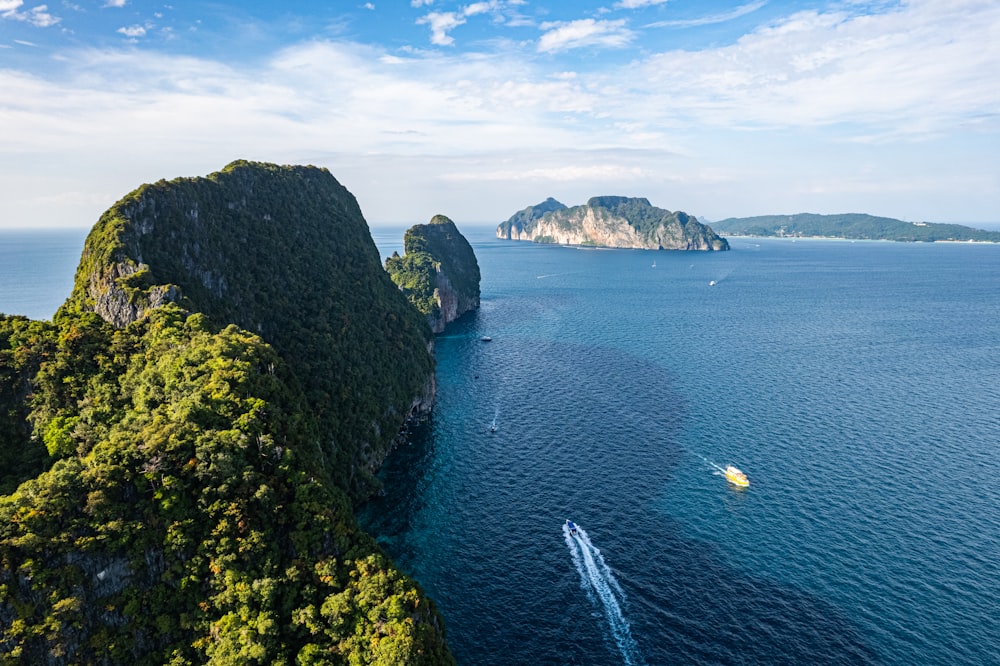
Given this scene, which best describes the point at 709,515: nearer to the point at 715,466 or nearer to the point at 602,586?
the point at 715,466

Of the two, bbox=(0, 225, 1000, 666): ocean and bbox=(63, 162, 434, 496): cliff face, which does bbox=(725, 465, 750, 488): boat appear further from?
bbox=(63, 162, 434, 496): cliff face

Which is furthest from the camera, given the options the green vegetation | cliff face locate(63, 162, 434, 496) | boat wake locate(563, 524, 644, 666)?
cliff face locate(63, 162, 434, 496)

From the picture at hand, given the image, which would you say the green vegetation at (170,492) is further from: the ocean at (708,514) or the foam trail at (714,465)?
the foam trail at (714,465)

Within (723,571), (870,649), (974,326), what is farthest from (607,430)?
(974,326)

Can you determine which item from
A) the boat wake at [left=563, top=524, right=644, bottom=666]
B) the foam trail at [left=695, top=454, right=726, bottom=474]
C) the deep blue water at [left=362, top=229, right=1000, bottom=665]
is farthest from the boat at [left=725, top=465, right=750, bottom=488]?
the boat wake at [left=563, top=524, right=644, bottom=666]

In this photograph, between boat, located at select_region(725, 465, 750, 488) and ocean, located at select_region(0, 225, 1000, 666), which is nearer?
ocean, located at select_region(0, 225, 1000, 666)
